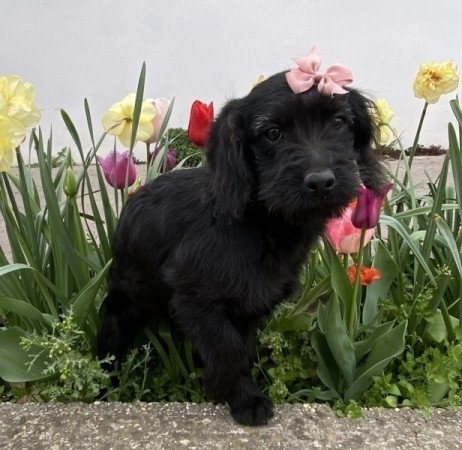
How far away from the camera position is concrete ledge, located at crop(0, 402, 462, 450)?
1.24 metres

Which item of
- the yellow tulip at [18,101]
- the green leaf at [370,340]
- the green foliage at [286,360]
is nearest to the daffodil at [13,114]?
the yellow tulip at [18,101]

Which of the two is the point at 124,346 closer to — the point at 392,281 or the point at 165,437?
the point at 165,437

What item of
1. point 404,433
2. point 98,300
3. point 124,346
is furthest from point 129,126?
point 404,433

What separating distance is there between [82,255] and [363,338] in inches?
36.1

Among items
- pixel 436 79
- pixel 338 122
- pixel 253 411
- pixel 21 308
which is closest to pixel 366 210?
pixel 338 122

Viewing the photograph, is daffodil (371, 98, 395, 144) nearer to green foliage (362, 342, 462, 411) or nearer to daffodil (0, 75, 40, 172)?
green foliage (362, 342, 462, 411)

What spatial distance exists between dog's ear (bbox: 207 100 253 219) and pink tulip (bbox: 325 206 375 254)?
0.29 metres

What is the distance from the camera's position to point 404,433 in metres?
1.28

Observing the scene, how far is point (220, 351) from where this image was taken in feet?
4.60

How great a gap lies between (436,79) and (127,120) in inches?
40.6

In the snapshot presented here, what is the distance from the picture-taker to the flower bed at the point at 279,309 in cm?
147

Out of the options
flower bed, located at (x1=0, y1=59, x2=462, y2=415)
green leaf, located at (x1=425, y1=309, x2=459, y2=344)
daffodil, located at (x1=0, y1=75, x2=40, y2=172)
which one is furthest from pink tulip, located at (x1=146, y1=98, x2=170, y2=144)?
green leaf, located at (x1=425, y1=309, x2=459, y2=344)

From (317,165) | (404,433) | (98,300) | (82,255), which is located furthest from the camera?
(98,300)

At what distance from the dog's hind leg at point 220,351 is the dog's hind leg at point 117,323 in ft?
0.96
